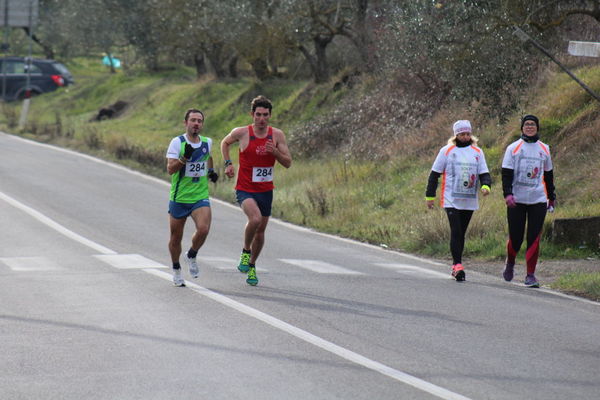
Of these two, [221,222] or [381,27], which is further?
[381,27]

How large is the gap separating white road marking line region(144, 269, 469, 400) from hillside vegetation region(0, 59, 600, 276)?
5217 mm

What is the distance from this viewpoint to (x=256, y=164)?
11.7 meters

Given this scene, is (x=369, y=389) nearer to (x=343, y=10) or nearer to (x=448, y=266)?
(x=448, y=266)

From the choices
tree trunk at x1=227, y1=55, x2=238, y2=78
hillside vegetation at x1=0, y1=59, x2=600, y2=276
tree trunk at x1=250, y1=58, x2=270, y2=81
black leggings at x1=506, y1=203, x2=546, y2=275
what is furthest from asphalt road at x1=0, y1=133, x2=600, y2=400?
tree trunk at x1=227, y1=55, x2=238, y2=78

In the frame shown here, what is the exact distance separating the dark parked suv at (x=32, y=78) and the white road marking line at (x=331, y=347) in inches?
1460

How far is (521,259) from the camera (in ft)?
48.2

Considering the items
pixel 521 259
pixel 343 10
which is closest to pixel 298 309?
pixel 521 259

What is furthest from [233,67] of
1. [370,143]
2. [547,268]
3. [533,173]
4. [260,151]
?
[260,151]

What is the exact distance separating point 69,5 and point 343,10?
30.0 m

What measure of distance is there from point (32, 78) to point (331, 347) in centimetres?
4129

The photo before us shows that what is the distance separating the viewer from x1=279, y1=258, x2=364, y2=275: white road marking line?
1320 cm

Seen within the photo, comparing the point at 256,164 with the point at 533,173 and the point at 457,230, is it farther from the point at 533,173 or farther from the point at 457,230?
the point at 533,173

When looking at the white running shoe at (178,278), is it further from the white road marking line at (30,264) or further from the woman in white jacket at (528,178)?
the woman in white jacket at (528,178)

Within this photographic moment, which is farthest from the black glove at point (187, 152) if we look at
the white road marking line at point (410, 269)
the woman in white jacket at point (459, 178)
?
the white road marking line at point (410, 269)
